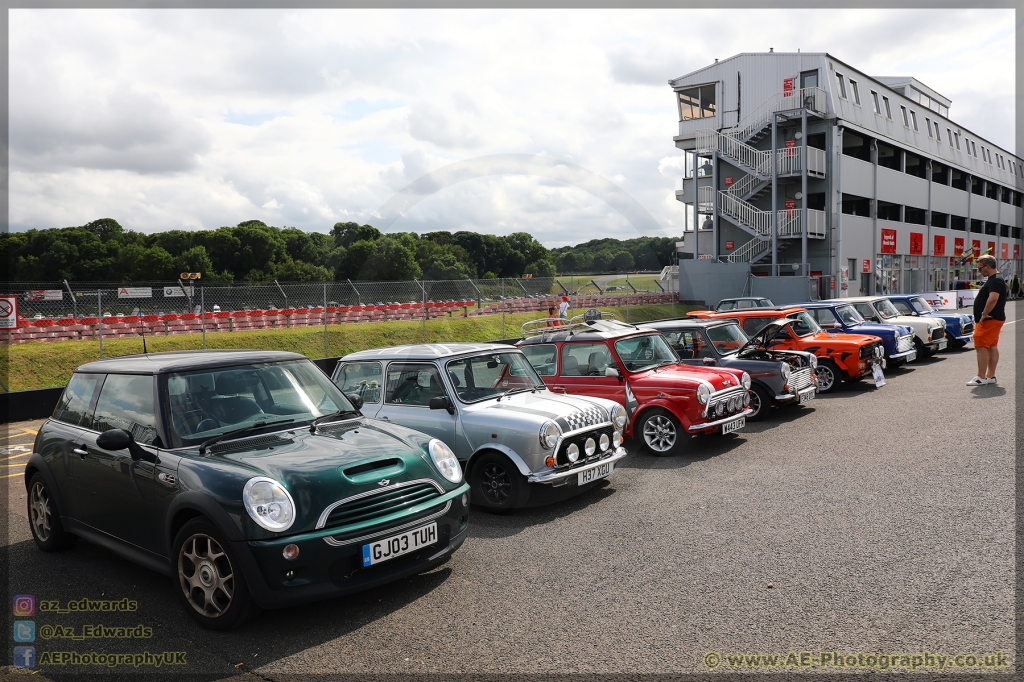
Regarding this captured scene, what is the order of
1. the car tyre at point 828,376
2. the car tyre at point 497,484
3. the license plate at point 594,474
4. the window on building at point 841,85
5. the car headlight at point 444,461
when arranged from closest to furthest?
the car headlight at point 444,461
the car tyre at point 497,484
the license plate at point 594,474
the car tyre at point 828,376
the window on building at point 841,85

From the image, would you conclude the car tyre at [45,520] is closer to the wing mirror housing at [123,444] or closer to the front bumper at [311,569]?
the wing mirror housing at [123,444]

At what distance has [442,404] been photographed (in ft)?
21.8

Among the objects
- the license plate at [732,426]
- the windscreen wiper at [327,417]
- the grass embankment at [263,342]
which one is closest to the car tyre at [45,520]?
the windscreen wiper at [327,417]

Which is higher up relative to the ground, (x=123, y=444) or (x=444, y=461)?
(x=123, y=444)

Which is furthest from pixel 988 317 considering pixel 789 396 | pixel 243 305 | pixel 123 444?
pixel 243 305

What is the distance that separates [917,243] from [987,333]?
40.9 metres

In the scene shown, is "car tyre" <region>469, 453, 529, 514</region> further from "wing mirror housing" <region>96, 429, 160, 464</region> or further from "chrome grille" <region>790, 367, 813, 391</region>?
"chrome grille" <region>790, 367, 813, 391</region>

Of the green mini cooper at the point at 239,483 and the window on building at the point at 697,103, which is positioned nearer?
the green mini cooper at the point at 239,483

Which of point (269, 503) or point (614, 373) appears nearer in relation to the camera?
point (269, 503)

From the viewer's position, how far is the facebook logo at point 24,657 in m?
3.89

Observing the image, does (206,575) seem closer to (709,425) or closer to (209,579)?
(209,579)

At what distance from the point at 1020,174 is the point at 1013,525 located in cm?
8161

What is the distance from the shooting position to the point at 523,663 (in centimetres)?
367

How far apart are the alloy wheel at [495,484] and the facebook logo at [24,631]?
352 cm
